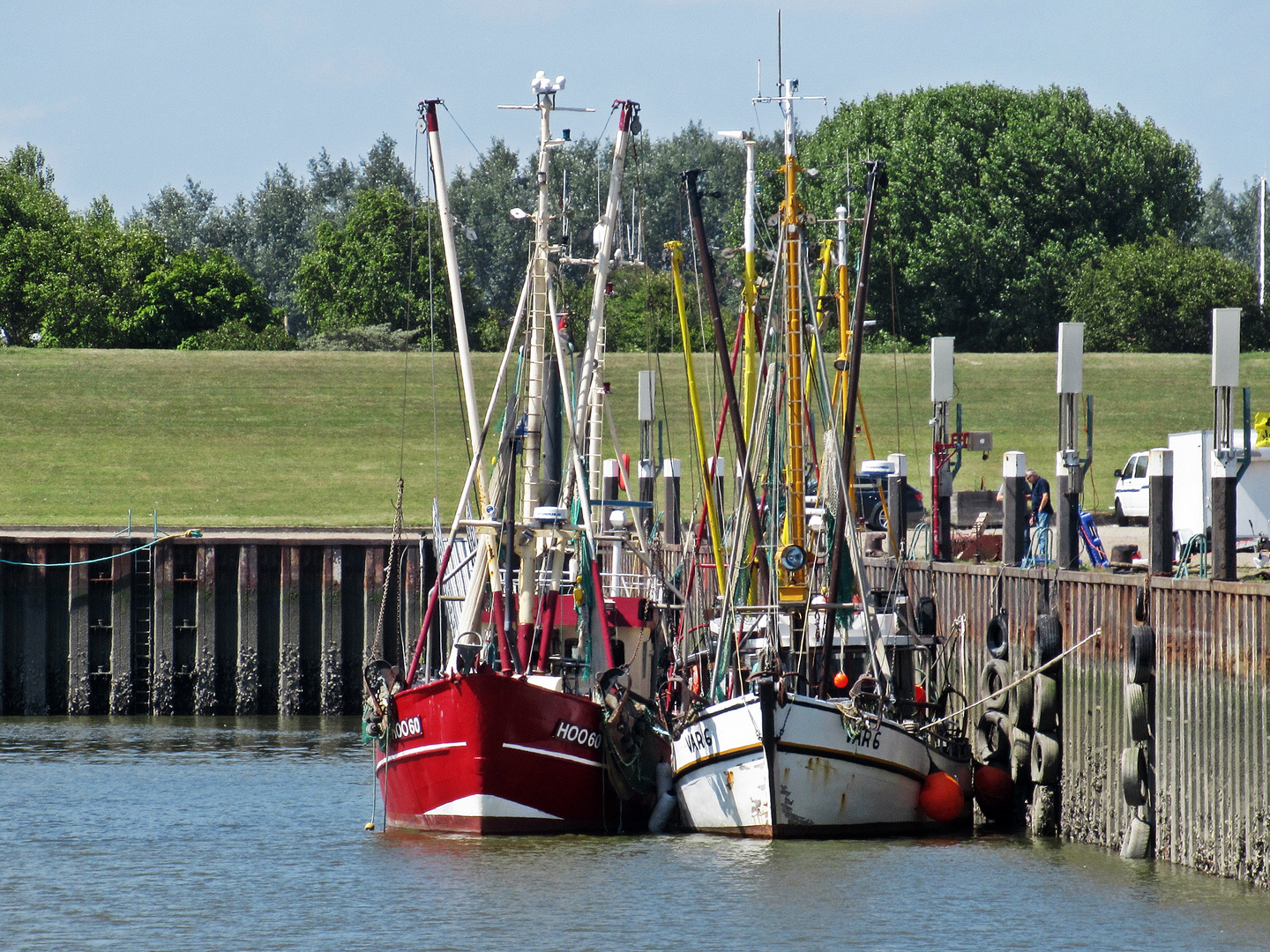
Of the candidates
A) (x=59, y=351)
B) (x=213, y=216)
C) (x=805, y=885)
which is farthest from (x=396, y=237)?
(x=805, y=885)

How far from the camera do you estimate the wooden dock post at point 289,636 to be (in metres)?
33.1

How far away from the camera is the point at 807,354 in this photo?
23156 mm

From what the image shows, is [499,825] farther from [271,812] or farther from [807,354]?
[807,354]

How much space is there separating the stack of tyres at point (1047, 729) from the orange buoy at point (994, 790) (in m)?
0.56

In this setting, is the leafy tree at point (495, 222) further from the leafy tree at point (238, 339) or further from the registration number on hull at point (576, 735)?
the registration number on hull at point (576, 735)

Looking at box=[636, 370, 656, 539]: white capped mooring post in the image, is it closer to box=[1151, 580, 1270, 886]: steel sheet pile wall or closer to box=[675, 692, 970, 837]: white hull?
box=[675, 692, 970, 837]: white hull

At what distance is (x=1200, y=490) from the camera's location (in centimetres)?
3219

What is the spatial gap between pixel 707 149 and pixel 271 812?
106m

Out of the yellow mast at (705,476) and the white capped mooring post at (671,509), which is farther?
the white capped mooring post at (671,509)

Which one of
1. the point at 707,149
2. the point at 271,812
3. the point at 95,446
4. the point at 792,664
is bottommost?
the point at 271,812

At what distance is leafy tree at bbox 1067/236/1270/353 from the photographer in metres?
73.4

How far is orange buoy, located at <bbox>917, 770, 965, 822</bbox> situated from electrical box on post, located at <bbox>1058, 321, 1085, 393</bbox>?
4.80 metres

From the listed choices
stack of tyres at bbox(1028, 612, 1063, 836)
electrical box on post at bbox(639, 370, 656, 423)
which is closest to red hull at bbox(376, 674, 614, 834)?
stack of tyres at bbox(1028, 612, 1063, 836)

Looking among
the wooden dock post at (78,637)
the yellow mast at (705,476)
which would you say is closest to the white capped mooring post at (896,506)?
the yellow mast at (705,476)
